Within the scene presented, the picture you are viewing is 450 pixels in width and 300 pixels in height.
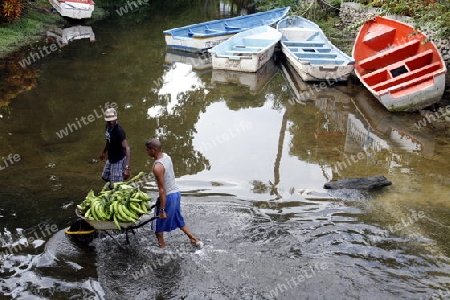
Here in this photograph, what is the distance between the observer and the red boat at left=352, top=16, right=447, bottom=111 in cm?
1088

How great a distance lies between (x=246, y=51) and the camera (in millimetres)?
15078

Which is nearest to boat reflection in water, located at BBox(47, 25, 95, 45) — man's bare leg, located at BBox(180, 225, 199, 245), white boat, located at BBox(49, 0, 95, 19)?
white boat, located at BBox(49, 0, 95, 19)

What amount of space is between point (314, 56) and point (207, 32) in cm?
595

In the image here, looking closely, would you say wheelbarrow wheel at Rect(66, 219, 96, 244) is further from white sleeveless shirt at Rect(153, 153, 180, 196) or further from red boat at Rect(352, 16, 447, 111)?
red boat at Rect(352, 16, 447, 111)

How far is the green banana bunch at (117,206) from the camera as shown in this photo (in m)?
5.49

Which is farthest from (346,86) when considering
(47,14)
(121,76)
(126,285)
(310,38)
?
(47,14)

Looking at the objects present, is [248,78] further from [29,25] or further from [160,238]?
[29,25]

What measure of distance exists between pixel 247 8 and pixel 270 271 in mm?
26832

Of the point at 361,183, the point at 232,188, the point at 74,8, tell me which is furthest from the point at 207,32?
the point at 361,183

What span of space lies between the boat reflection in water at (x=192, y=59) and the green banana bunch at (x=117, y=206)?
10.3 metres

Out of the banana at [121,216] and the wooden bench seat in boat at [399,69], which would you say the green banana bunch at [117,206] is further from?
the wooden bench seat in boat at [399,69]

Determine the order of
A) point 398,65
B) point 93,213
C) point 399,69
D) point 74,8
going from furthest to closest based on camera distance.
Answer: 1. point 74,8
2. point 399,69
3. point 398,65
4. point 93,213

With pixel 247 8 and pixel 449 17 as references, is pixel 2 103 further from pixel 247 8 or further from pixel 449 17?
pixel 247 8

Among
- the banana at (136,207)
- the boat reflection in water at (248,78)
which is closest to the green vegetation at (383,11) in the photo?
the boat reflection in water at (248,78)
